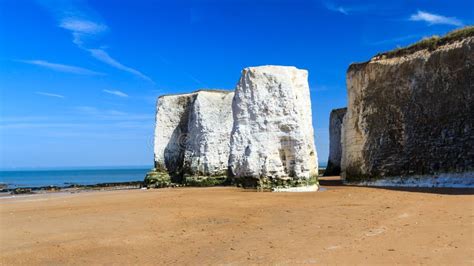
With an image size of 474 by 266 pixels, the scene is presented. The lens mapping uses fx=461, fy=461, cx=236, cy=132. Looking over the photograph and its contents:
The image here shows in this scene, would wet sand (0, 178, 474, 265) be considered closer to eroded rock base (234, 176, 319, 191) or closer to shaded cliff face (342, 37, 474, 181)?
shaded cliff face (342, 37, 474, 181)

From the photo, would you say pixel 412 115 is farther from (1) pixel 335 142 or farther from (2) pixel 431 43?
(1) pixel 335 142

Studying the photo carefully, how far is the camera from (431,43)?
59.2 feet

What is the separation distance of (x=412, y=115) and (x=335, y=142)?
61.2 ft

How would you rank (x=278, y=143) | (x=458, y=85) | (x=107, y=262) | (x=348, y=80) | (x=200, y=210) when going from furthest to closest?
Answer: (x=348, y=80) → (x=278, y=143) → (x=458, y=85) → (x=200, y=210) → (x=107, y=262)

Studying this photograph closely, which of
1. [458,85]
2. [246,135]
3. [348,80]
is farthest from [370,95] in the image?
[246,135]

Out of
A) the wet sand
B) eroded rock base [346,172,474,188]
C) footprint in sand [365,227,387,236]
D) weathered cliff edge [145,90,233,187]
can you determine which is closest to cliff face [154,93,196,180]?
weathered cliff edge [145,90,233,187]

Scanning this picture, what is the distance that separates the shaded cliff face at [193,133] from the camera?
1080 inches

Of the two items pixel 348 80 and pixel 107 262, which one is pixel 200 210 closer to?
pixel 107 262

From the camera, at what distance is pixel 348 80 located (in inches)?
854

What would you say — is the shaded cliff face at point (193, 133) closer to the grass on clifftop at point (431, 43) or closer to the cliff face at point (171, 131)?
the cliff face at point (171, 131)

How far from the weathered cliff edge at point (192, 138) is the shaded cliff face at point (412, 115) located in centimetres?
845

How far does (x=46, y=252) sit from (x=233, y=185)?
12583 mm

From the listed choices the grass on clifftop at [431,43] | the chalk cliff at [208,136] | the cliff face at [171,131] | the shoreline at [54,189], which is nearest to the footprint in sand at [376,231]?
the grass on clifftop at [431,43]

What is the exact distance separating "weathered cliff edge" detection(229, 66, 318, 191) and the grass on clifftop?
3.86 meters
